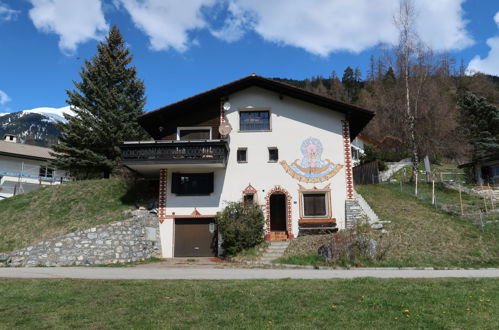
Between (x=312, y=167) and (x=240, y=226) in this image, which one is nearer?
(x=240, y=226)

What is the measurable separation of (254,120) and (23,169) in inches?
1221

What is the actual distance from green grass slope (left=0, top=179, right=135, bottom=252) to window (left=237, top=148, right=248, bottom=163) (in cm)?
751

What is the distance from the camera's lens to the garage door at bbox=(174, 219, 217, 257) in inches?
792

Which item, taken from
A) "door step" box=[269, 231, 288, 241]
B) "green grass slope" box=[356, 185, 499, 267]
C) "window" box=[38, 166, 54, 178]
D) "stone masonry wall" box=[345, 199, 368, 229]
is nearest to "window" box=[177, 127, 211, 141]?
"door step" box=[269, 231, 288, 241]

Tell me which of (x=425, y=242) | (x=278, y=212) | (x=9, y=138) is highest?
(x=9, y=138)

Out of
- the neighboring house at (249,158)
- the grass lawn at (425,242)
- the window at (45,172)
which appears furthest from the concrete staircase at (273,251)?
the window at (45,172)

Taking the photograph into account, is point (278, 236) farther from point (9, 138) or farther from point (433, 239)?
point (9, 138)

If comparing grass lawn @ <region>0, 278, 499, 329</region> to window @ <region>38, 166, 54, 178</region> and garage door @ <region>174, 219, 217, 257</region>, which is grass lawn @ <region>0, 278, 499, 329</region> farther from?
window @ <region>38, 166, 54, 178</region>

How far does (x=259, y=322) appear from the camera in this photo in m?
6.02

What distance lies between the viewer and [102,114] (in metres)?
30.7

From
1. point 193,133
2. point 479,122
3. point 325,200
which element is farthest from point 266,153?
point 479,122

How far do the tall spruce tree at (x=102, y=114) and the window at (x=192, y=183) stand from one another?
37.8 feet

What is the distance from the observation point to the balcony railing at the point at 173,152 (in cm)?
1977

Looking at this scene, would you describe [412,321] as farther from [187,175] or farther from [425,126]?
[425,126]
